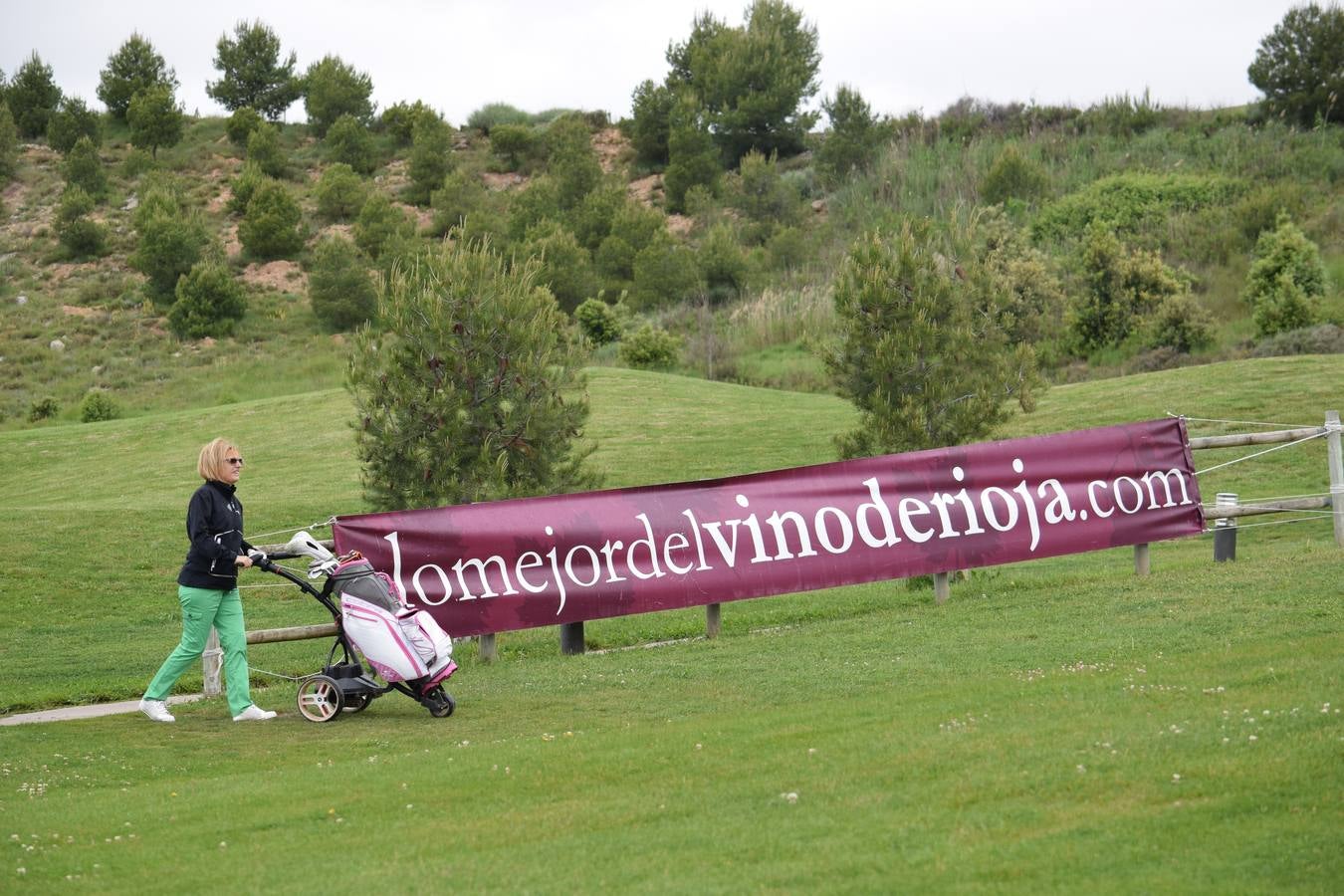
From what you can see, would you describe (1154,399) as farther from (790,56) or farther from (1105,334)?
(790,56)

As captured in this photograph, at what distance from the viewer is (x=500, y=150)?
8675 cm

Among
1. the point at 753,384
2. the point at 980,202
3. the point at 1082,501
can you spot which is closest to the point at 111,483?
the point at 753,384

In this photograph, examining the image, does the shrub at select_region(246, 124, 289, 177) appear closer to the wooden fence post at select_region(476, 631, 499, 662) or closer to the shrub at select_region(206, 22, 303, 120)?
the shrub at select_region(206, 22, 303, 120)

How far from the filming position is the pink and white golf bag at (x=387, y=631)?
10.6 m

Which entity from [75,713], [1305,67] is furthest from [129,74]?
[75,713]

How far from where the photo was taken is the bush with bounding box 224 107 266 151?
85250 mm

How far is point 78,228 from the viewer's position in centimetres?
7031

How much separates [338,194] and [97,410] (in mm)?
30859

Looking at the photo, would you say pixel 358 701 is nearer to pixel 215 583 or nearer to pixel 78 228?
pixel 215 583

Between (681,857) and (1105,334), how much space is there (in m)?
40.4

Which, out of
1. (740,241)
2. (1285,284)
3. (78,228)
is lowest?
(1285,284)

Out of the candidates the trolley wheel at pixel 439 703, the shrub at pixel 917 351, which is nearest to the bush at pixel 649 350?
the shrub at pixel 917 351

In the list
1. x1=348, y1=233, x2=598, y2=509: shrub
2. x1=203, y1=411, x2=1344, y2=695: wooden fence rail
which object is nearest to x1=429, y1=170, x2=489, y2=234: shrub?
x1=348, y1=233, x2=598, y2=509: shrub

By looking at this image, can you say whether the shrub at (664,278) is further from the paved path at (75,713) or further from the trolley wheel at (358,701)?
the trolley wheel at (358,701)
